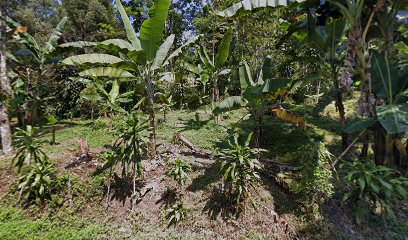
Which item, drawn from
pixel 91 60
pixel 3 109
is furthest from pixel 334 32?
pixel 3 109

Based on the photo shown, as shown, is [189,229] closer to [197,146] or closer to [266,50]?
[197,146]

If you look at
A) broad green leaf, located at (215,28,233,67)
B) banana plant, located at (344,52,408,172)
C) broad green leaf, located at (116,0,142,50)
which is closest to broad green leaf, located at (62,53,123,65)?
broad green leaf, located at (116,0,142,50)

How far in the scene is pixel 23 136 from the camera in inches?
169

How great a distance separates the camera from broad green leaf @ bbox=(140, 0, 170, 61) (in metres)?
4.50

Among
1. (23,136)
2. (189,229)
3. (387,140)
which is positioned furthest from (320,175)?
(23,136)

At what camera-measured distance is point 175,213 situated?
13.2 feet

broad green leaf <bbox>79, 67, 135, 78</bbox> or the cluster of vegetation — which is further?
broad green leaf <bbox>79, 67, 135, 78</bbox>

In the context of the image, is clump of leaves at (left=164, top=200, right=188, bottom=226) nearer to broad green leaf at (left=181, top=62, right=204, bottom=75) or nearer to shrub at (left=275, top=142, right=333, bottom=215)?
shrub at (left=275, top=142, right=333, bottom=215)

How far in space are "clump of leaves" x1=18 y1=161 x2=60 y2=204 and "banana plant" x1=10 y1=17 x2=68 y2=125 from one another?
525 cm

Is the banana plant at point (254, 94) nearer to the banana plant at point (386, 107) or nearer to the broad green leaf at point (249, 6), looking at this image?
the broad green leaf at point (249, 6)

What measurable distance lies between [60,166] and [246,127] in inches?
220

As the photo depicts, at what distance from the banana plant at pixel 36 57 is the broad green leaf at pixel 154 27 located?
5050mm

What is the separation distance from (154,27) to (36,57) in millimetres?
6031

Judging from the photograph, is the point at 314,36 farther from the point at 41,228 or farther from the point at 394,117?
the point at 41,228
